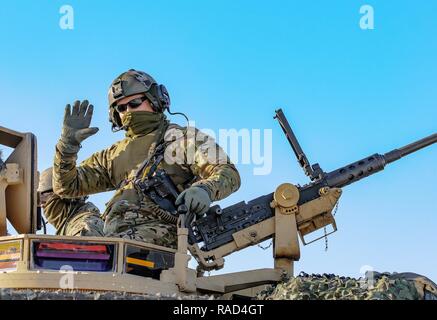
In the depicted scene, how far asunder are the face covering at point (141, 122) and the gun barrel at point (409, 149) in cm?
374

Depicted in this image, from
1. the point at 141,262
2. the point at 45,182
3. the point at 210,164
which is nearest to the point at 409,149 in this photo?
the point at 210,164

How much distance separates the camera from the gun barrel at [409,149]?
1634 cm

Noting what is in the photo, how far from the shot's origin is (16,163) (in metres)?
12.6

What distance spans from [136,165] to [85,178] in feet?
2.90

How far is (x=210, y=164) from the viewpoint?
45.0 feet

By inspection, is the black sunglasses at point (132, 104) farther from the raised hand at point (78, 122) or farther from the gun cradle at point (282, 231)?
the gun cradle at point (282, 231)

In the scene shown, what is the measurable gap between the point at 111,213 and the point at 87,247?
2.72 m

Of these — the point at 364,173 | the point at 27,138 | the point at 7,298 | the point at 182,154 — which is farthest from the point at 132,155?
the point at 7,298

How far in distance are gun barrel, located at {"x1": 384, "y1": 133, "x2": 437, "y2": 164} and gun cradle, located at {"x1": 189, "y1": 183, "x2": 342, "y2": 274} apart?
6.84ft

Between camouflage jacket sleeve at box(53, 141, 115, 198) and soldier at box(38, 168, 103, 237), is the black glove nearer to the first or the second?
camouflage jacket sleeve at box(53, 141, 115, 198)

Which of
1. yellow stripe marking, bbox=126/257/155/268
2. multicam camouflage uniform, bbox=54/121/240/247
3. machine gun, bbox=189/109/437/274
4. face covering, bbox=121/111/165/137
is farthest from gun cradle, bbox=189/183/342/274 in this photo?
yellow stripe marking, bbox=126/257/155/268

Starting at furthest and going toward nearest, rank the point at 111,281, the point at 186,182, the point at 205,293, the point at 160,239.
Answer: the point at 186,182
the point at 160,239
the point at 205,293
the point at 111,281

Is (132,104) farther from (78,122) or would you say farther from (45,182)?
(45,182)
